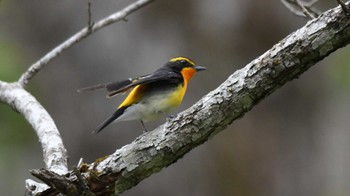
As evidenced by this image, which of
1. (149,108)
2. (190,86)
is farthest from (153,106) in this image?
(190,86)

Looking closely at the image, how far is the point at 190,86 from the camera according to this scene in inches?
251

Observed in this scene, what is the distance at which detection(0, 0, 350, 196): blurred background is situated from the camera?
20.8 ft

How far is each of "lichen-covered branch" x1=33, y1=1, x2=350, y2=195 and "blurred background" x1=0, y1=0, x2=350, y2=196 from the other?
2.75 m

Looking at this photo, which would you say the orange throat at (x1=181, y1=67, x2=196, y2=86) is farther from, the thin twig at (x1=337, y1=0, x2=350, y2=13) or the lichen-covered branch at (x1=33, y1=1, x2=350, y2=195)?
the thin twig at (x1=337, y1=0, x2=350, y2=13)

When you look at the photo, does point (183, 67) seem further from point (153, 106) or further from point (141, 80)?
point (141, 80)

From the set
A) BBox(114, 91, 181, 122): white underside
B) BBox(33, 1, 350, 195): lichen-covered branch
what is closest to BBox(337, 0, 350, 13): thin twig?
BBox(33, 1, 350, 195): lichen-covered branch

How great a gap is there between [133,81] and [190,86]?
2217 mm

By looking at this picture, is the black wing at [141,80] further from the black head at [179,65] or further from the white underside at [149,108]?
the black head at [179,65]

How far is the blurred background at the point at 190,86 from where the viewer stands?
6348 mm

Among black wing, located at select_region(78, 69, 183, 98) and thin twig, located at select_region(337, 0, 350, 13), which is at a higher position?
black wing, located at select_region(78, 69, 183, 98)

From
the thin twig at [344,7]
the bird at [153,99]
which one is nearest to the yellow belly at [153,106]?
the bird at [153,99]

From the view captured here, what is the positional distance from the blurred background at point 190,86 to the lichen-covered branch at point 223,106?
9.03 ft

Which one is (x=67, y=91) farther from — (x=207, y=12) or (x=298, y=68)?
(x=298, y=68)

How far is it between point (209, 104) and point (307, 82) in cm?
399
